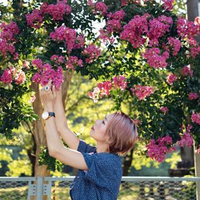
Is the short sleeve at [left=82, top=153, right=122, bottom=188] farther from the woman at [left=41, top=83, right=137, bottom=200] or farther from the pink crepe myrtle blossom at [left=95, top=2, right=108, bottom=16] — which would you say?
the pink crepe myrtle blossom at [left=95, top=2, right=108, bottom=16]

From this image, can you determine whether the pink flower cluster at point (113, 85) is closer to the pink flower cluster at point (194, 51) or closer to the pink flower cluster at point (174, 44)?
the pink flower cluster at point (174, 44)

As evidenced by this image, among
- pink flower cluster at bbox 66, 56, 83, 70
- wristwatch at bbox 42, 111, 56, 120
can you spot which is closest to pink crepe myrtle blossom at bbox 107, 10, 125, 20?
pink flower cluster at bbox 66, 56, 83, 70

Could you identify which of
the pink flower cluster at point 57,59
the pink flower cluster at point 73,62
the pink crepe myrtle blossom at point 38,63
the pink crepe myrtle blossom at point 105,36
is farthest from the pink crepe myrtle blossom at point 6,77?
the pink crepe myrtle blossom at point 105,36

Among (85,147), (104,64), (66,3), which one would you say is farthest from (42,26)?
(85,147)

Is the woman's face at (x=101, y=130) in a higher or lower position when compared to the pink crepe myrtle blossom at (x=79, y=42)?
lower

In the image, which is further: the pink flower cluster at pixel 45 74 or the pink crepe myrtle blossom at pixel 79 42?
the pink crepe myrtle blossom at pixel 79 42

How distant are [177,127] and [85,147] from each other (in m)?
2.67

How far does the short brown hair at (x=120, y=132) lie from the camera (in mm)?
2035

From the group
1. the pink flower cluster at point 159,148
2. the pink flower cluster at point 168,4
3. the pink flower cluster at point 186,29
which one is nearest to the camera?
the pink flower cluster at point 159,148

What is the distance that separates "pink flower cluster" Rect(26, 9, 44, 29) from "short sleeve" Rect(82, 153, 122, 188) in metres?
3.10

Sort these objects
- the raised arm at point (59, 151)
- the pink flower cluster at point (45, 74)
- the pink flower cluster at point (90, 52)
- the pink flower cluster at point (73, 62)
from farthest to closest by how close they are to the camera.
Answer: the pink flower cluster at point (90, 52) < the pink flower cluster at point (73, 62) < the pink flower cluster at point (45, 74) < the raised arm at point (59, 151)

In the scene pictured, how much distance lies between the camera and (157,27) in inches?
186

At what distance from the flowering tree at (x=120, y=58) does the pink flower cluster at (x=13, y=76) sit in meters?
0.01

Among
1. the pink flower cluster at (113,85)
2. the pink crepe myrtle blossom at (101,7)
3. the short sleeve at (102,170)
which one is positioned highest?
the pink crepe myrtle blossom at (101,7)
